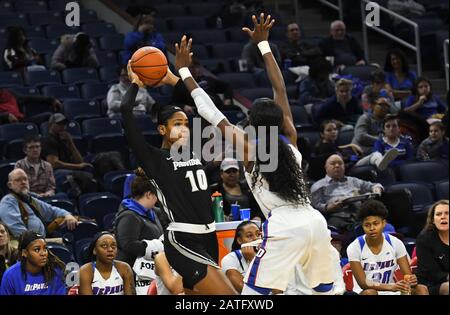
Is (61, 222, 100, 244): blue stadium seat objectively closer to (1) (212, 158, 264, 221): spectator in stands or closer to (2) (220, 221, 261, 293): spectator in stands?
(1) (212, 158, 264, 221): spectator in stands

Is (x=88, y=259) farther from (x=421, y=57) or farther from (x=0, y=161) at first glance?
(x=421, y=57)

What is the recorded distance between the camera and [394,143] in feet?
37.8

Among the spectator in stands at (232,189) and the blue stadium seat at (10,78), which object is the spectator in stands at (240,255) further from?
the blue stadium seat at (10,78)

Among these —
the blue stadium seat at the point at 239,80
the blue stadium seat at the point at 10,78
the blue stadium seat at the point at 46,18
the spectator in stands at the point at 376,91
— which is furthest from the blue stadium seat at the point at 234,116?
the blue stadium seat at the point at 46,18

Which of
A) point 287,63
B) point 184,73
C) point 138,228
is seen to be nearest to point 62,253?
point 138,228

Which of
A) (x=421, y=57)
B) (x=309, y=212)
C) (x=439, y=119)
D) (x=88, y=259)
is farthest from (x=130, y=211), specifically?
(x=421, y=57)

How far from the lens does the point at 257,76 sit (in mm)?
13773

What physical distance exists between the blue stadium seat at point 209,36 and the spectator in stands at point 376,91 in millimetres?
2844

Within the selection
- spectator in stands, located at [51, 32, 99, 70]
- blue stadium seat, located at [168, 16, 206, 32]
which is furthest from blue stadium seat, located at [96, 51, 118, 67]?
blue stadium seat, located at [168, 16, 206, 32]

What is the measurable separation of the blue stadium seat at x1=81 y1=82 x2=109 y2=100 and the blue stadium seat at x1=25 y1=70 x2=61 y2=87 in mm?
364

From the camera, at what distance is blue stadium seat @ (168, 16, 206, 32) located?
15.0 meters

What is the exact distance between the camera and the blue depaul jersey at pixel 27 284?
8047 mm

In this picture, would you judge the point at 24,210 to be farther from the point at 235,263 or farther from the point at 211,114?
the point at 211,114
